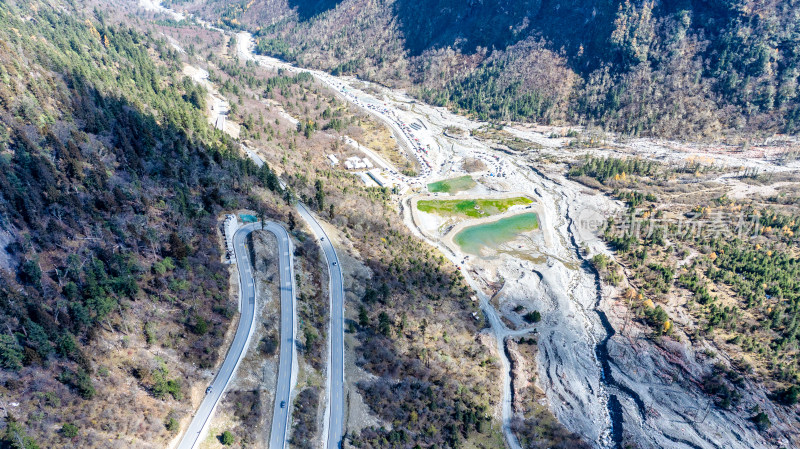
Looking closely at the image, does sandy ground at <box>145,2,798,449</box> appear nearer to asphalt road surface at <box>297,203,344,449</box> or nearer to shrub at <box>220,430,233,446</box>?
asphalt road surface at <box>297,203,344,449</box>

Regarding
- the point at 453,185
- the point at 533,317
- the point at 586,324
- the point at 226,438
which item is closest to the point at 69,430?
the point at 226,438

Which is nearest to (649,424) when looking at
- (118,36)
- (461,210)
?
(461,210)

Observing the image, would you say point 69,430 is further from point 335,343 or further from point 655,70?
point 655,70

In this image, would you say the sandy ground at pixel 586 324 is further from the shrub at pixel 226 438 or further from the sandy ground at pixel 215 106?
the sandy ground at pixel 215 106

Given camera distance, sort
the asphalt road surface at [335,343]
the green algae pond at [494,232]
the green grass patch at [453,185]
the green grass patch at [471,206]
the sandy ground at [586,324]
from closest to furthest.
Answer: the asphalt road surface at [335,343] < the sandy ground at [586,324] < the green algae pond at [494,232] < the green grass patch at [471,206] < the green grass patch at [453,185]

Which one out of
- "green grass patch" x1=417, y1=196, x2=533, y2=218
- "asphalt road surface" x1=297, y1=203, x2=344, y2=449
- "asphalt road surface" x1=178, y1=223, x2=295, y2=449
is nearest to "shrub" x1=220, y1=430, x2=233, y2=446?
"asphalt road surface" x1=178, y1=223, x2=295, y2=449

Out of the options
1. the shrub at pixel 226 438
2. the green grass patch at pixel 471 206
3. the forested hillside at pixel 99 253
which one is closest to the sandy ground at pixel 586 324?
the green grass patch at pixel 471 206
